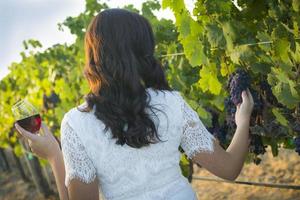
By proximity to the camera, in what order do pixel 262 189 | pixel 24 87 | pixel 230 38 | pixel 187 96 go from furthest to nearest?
1. pixel 24 87
2. pixel 262 189
3. pixel 187 96
4. pixel 230 38

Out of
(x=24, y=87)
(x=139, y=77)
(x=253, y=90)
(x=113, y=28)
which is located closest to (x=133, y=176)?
(x=139, y=77)

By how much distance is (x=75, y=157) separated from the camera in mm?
1957

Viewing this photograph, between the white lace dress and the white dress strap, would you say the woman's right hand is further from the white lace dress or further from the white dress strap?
the white lace dress

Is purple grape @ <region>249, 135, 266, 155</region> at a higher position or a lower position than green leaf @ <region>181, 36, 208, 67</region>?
lower

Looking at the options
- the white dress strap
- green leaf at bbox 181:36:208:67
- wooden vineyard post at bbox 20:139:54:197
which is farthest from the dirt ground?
the white dress strap

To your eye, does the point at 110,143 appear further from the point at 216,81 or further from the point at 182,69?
the point at 182,69

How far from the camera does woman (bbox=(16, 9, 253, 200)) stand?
1.91 m

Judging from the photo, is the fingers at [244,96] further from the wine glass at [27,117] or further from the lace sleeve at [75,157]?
the wine glass at [27,117]

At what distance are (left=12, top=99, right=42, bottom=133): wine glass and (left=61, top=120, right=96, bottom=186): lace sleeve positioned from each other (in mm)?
479

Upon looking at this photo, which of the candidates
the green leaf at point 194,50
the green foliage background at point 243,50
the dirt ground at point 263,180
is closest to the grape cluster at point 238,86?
the green foliage background at point 243,50

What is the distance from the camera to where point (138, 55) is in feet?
6.45

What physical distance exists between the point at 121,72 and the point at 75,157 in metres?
0.36

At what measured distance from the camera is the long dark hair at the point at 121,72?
6.23 ft

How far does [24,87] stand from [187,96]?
721 centimetres
